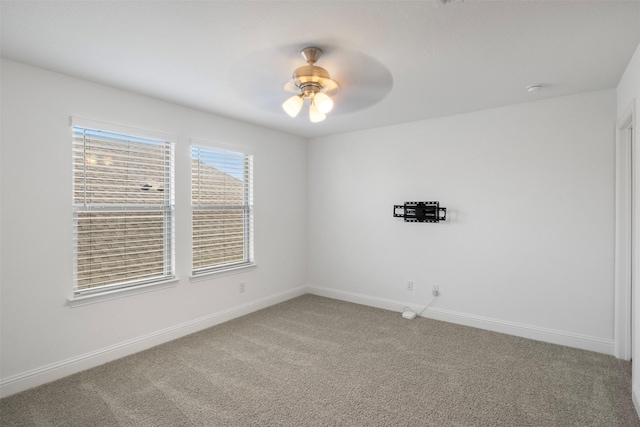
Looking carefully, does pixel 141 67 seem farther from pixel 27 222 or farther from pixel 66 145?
pixel 27 222

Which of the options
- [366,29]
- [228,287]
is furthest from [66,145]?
[366,29]

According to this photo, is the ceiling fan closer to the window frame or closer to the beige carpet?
the window frame

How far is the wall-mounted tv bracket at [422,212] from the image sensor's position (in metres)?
3.98

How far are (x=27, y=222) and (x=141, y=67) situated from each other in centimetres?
149

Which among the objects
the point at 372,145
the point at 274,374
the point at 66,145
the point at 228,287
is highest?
the point at 372,145

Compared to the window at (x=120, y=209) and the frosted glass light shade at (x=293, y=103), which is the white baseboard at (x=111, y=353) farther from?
the frosted glass light shade at (x=293, y=103)

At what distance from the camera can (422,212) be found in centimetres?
406

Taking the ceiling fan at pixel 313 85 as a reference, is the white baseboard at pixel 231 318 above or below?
below

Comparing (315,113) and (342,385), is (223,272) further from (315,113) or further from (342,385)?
(315,113)

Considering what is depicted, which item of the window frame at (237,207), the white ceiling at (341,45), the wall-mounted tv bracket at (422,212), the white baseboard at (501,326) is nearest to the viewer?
the white ceiling at (341,45)

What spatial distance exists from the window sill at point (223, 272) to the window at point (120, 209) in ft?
0.99

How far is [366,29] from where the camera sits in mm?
1991

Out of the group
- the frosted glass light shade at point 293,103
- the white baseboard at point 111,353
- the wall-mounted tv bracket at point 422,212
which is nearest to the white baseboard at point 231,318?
the white baseboard at point 111,353

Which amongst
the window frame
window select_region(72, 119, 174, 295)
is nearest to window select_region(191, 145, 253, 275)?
the window frame
